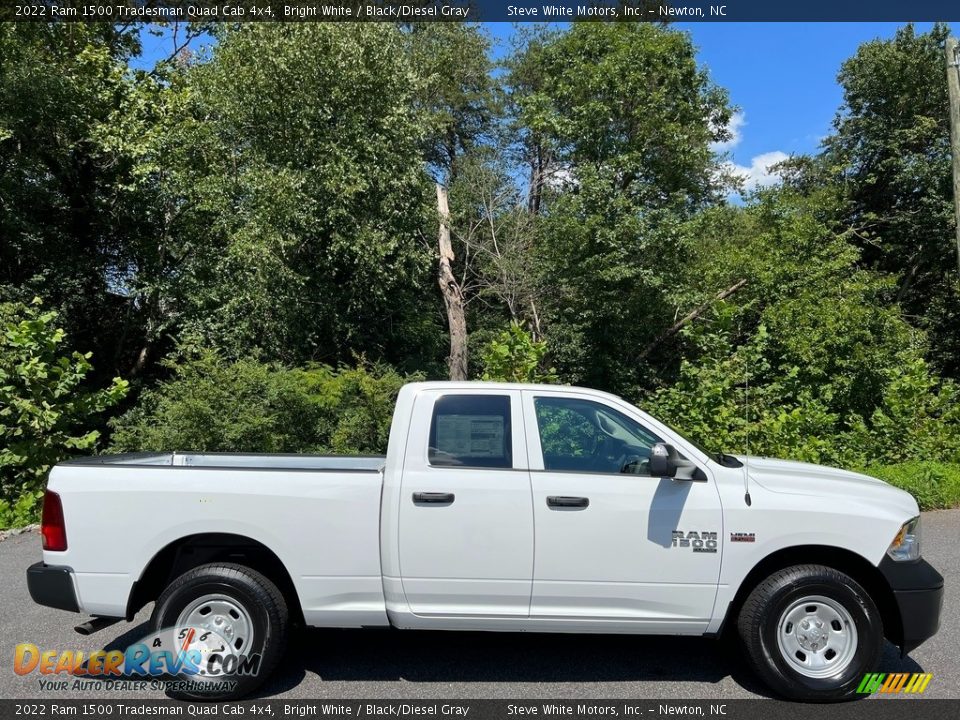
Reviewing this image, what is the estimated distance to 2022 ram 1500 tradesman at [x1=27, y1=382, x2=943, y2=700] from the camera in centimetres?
433

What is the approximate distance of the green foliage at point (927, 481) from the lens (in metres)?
9.57

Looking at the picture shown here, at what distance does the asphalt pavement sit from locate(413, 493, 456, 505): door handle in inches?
44.8

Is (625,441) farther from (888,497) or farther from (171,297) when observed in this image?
(171,297)

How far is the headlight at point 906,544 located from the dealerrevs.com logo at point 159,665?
149 inches

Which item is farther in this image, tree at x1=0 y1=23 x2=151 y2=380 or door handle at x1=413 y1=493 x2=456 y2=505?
tree at x1=0 y1=23 x2=151 y2=380

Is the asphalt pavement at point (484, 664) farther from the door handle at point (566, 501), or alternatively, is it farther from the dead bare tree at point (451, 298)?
the dead bare tree at point (451, 298)

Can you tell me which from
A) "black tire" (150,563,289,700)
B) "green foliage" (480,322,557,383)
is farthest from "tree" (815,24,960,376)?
"black tire" (150,563,289,700)

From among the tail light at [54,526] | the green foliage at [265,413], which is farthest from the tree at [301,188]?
the tail light at [54,526]

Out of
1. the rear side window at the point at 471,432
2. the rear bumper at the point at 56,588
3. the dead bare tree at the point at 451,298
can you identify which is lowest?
the rear bumper at the point at 56,588

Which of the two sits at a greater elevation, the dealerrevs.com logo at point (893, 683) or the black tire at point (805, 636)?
the black tire at point (805, 636)

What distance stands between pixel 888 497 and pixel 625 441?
1.61m

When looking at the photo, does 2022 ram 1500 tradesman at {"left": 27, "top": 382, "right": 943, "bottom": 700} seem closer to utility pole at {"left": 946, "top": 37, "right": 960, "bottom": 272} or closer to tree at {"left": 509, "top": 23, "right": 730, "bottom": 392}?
utility pole at {"left": 946, "top": 37, "right": 960, "bottom": 272}

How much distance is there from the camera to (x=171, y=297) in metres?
17.5

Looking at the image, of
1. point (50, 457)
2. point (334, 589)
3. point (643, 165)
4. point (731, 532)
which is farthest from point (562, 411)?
point (643, 165)
